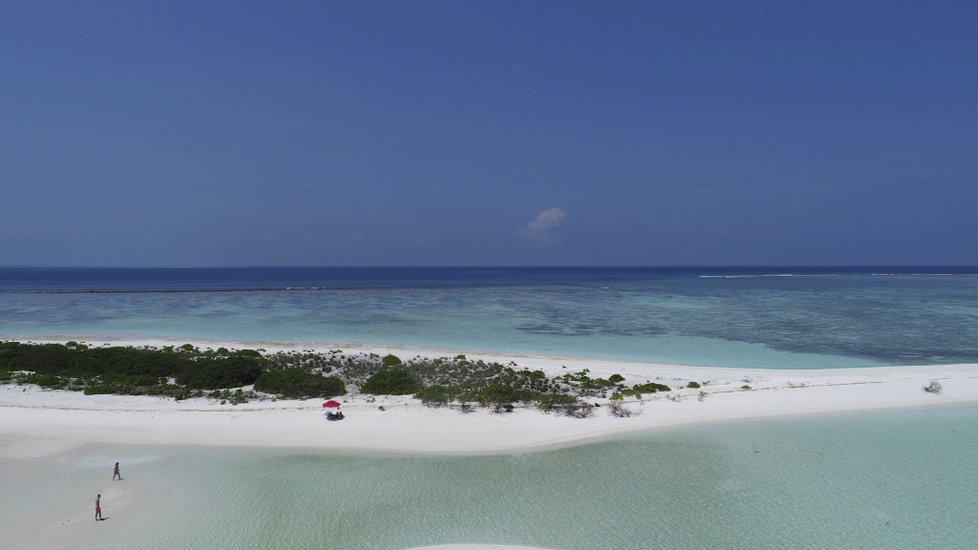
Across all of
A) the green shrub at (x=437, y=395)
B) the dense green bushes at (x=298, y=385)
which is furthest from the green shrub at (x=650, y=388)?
the dense green bushes at (x=298, y=385)

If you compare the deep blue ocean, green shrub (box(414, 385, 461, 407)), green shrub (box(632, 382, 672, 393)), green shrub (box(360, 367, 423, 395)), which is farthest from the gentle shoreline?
the deep blue ocean

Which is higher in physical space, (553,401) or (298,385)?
(298,385)

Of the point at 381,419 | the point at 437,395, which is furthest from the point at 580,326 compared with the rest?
the point at 381,419

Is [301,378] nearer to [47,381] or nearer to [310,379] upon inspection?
[310,379]

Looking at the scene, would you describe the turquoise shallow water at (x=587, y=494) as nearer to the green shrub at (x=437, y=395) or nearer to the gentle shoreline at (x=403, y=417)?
the gentle shoreline at (x=403, y=417)

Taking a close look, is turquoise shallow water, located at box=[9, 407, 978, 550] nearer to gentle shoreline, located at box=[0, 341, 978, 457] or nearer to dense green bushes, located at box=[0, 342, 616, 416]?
gentle shoreline, located at box=[0, 341, 978, 457]

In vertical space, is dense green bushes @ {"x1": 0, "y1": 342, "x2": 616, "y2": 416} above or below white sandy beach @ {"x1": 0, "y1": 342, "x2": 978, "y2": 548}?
above
